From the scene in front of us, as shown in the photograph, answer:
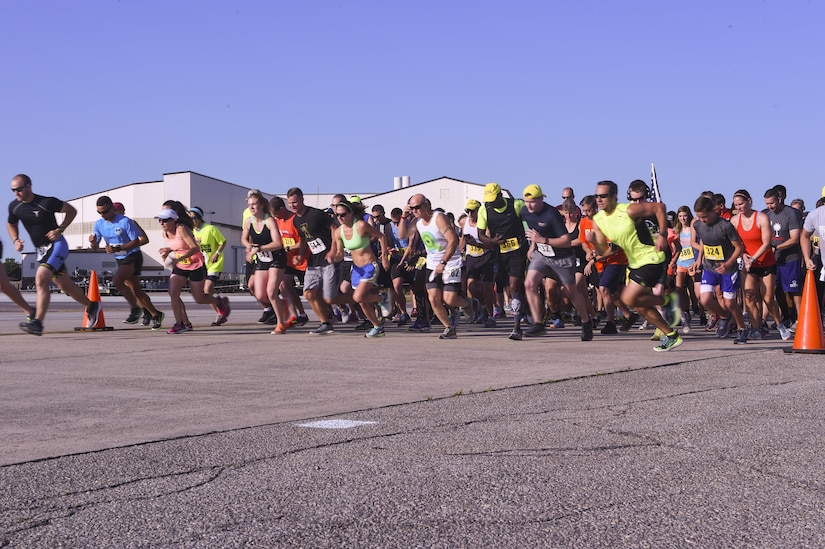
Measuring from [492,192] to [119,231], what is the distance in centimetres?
519

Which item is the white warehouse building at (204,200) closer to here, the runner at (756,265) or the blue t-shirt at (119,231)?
the blue t-shirt at (119,231)

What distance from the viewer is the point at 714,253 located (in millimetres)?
12523

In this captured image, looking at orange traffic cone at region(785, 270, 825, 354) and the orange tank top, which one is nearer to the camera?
orange traffic cone at region(785, 270, 825, 354)

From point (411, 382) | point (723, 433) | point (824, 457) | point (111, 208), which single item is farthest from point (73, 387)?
point (111, 208)

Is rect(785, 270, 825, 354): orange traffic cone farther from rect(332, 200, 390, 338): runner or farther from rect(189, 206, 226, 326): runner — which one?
rect(189, 206, 226, 326): runner

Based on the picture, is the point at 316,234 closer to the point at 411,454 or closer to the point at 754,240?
the point at 754,240

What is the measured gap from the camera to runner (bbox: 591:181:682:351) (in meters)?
10.9

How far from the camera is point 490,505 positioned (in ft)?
12.3

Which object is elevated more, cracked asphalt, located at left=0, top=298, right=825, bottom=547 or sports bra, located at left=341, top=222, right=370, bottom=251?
sports bra, located at left=341, top=222, right=370, bottom=251

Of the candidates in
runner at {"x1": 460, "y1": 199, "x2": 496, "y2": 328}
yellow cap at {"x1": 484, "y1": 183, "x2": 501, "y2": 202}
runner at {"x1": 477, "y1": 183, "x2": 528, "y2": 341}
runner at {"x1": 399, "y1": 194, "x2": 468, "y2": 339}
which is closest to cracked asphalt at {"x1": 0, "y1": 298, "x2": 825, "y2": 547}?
runner at {"x1": 399, "y1": 194, "x2": 468, "y2": 339}

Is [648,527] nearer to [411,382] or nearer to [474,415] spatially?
[474,415]

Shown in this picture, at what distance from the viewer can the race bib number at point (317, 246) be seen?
45.0 feet

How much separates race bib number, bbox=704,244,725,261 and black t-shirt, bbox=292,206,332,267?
4.75 meters

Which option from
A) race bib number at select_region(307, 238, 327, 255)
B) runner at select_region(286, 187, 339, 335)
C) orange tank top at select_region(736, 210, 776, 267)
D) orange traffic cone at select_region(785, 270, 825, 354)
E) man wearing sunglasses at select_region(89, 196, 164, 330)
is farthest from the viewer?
man wearing sunglasses at select_region(89, 196, 164, 330)
